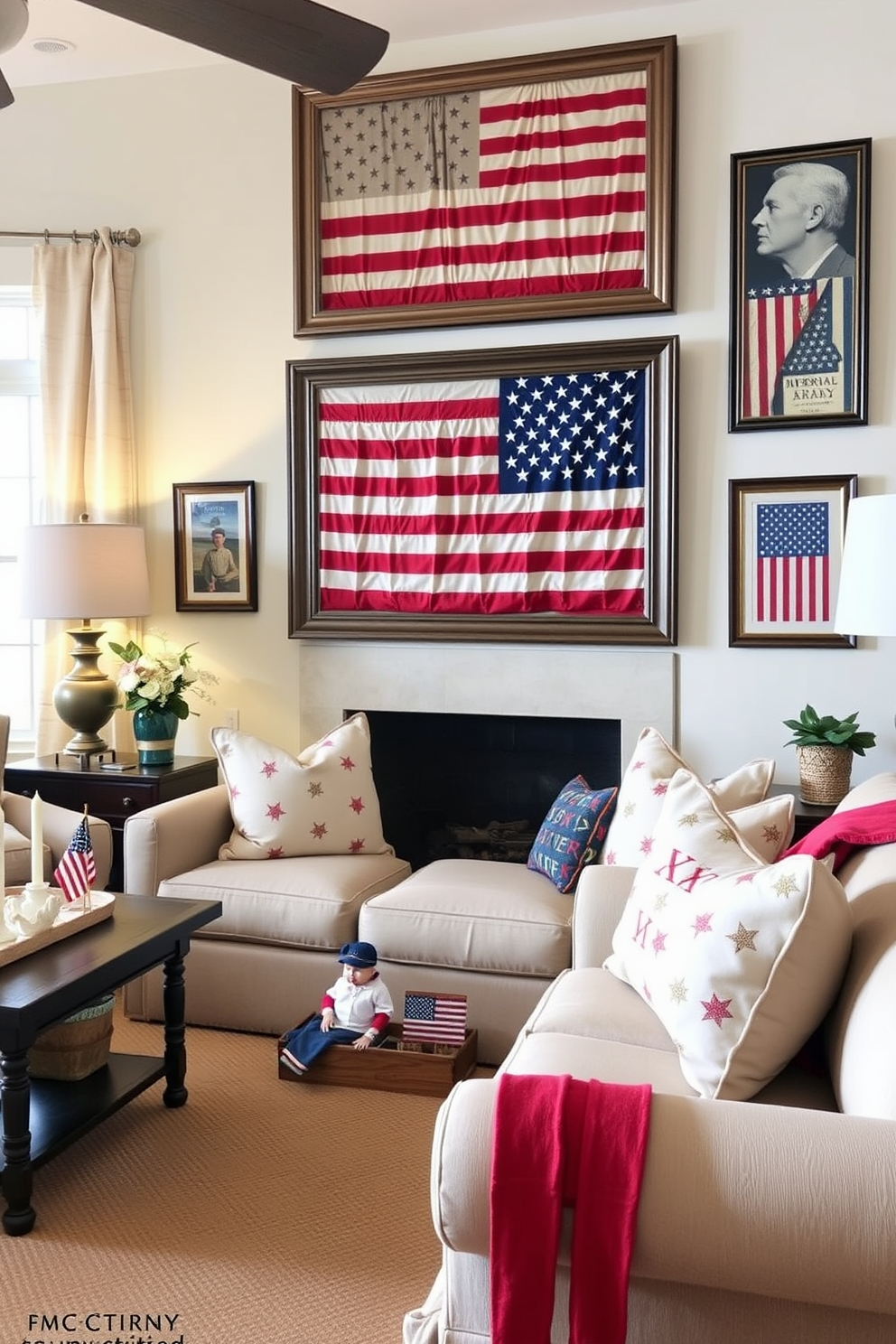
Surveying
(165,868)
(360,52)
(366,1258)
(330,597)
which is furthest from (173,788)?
(360,52)

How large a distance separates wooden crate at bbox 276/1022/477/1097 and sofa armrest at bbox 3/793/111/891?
101 centimetres

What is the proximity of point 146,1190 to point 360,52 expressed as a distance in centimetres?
234

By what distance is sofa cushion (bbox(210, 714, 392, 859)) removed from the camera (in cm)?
371

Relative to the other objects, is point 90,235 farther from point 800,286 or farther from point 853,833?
point 853,833

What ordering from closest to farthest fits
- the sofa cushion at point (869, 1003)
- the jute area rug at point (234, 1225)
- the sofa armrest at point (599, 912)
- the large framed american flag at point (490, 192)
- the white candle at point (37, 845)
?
Answer: the sofa cushion at point (869, 1003) < the jute area rug at point (234, 1225) < the white candle at point (37, 845) < the sofa armrest at point (599, 912) < the large framed american flag at point (490, 192)

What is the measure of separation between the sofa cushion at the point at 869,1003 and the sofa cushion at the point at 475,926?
3.72 ft

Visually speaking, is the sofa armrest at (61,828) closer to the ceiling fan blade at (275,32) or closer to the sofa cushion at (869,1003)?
the ceiling fan blade at (275,32)

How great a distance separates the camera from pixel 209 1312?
2.16 meters

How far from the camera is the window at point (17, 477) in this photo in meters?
4.71

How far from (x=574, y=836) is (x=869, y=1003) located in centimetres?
169

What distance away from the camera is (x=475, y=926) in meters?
3.23

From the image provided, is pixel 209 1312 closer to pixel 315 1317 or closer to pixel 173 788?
pixel 315 1317

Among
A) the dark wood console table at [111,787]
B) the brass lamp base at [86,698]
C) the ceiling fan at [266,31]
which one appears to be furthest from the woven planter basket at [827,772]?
the brass lamp base at [86,698]

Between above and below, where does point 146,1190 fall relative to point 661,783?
below
